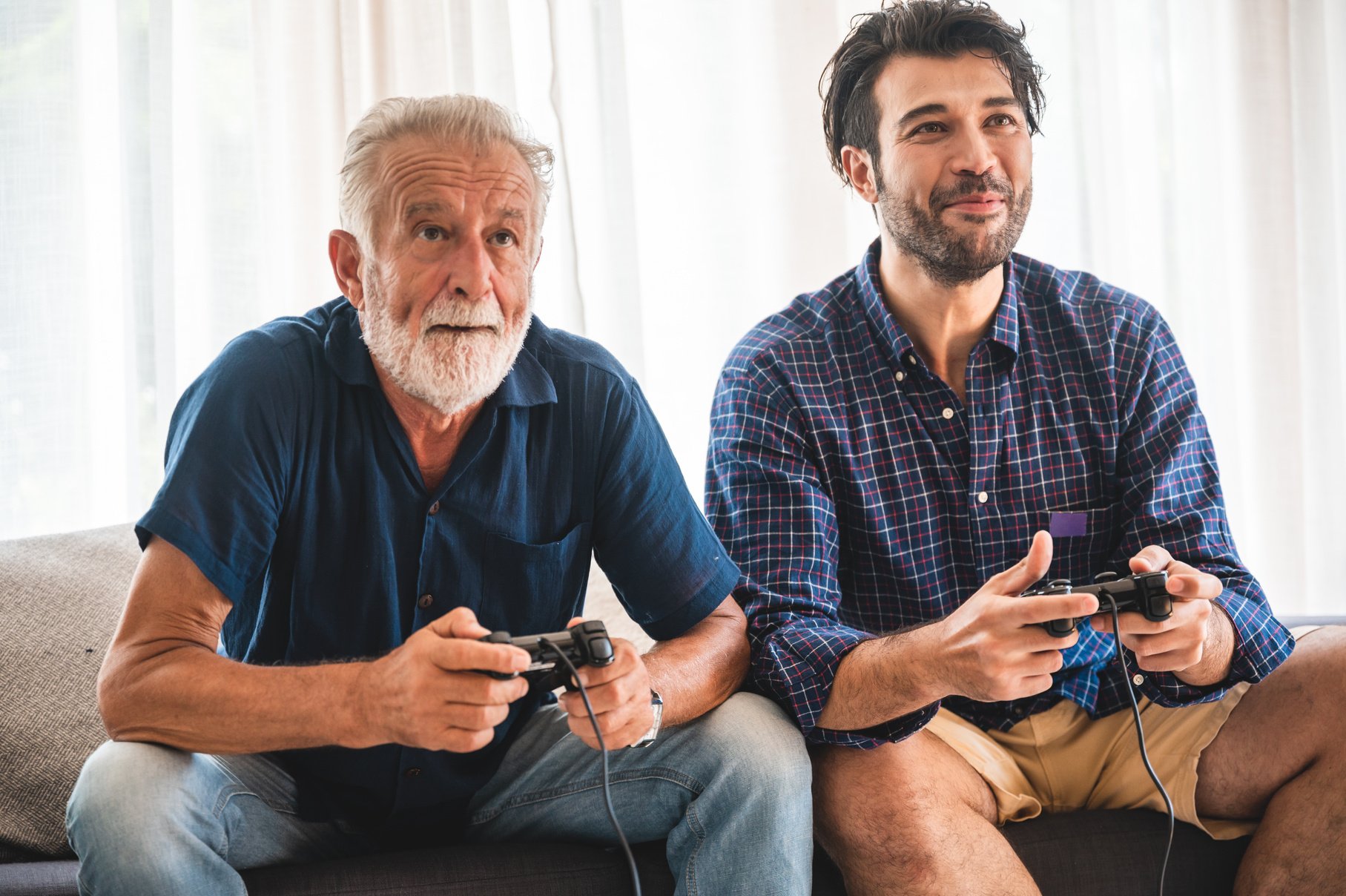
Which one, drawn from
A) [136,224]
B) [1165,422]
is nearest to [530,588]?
[1165,422]

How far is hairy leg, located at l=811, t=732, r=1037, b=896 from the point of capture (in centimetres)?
140

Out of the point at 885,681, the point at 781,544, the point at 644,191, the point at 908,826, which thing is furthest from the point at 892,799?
the point at 644,191

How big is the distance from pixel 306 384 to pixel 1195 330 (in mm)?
2024

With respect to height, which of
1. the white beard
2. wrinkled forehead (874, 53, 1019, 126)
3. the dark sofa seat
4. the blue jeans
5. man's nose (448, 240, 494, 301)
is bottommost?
the dark sofa seat

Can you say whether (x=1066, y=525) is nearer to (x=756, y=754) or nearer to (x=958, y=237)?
(x=958, y=237)

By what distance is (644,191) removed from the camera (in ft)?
8.32

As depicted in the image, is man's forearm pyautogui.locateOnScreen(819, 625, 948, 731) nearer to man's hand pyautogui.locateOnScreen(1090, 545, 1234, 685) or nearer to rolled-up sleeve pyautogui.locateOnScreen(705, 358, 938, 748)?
rolled-up sleeve pyautogui.locateOnScreen(705, 358, 938, 748)

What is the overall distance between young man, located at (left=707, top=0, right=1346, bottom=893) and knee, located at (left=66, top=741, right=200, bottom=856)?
28.5 inches

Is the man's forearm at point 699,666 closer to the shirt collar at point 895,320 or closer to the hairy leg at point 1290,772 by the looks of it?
the shirt collar at point 895,320

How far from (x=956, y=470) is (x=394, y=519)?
82cm

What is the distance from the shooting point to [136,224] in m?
2.34

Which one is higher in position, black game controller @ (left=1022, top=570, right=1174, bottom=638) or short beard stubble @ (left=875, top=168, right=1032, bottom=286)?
short beard stubble @ (left=875, top=168, right=1032, bottom=286)

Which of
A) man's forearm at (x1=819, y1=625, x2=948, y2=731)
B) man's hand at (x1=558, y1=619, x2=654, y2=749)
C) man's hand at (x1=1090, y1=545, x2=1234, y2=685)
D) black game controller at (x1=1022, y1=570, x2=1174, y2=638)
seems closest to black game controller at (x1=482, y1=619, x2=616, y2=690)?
man's hand at (x1=558, y1=619, x2=654, y2=749)

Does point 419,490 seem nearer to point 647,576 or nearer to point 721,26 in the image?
point 647,576
